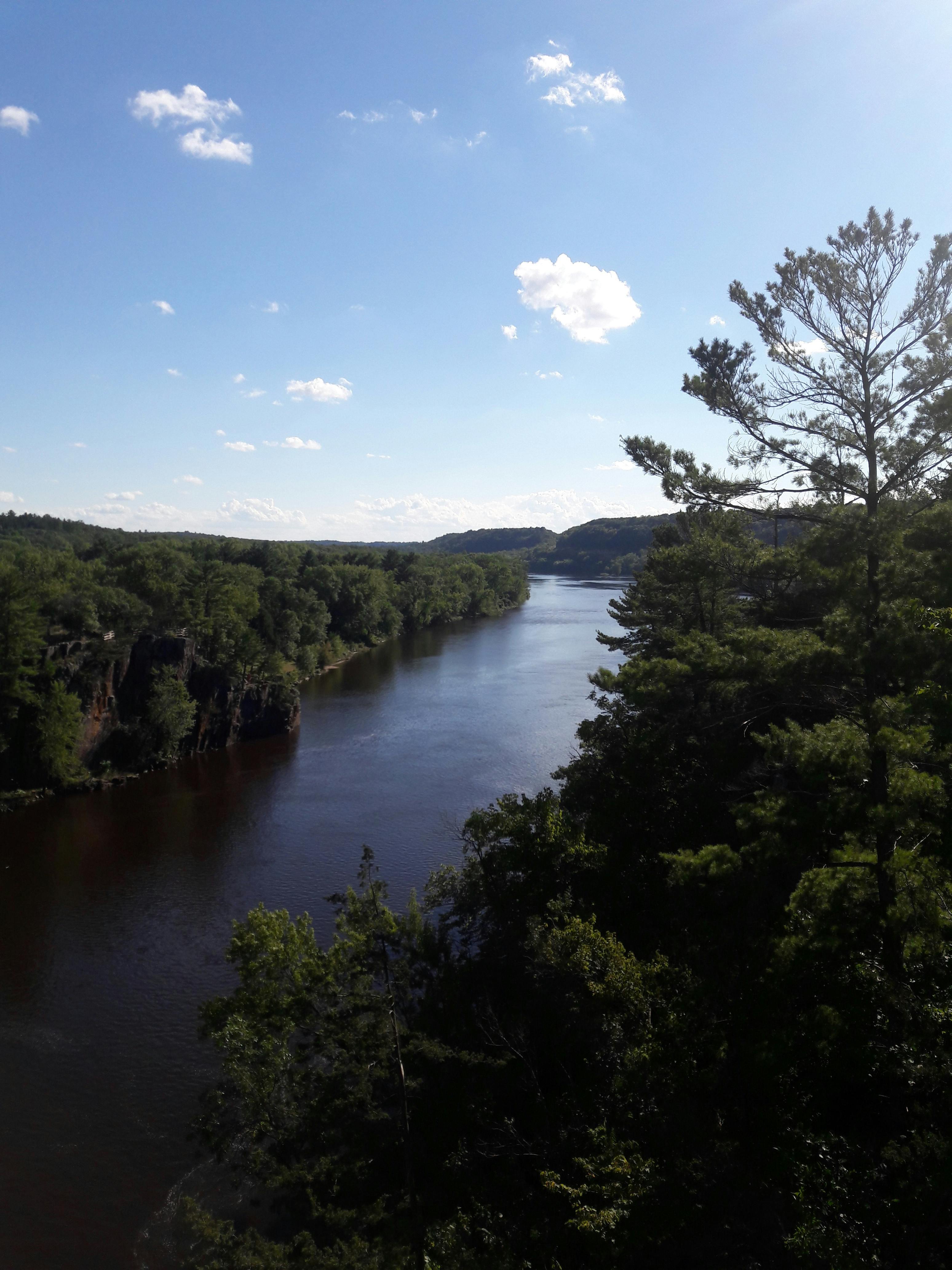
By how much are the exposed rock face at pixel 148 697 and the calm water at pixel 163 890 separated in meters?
1.61

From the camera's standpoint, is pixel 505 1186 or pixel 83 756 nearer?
pixel 505 1186

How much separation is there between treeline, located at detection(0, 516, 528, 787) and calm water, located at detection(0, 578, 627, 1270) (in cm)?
321

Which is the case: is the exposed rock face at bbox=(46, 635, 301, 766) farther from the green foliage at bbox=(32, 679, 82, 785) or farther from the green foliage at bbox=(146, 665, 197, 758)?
the green foliage at bbox=(32, 679, 82, 785)

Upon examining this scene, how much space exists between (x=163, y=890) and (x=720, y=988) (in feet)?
64.4

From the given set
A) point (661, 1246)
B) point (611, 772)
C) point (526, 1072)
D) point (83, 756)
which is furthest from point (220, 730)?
point (661, 1246)

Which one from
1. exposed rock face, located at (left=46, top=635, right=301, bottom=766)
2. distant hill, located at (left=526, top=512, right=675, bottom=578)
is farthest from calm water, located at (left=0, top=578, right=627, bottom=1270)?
distant hill, located at (left=526, top=512, right=675, bottom=578)

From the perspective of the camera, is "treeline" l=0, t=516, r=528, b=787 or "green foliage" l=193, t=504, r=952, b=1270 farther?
"treeline" l=0, t=516, r=528, b=787

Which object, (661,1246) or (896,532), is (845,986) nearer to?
(661,1246)

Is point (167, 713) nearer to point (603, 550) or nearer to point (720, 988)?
point (720, 988)

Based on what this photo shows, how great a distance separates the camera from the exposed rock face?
35.7 m

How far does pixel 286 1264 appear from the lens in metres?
9.53

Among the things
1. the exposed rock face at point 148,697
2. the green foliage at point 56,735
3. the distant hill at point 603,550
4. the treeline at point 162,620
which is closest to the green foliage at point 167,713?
the treeline at point 162,620

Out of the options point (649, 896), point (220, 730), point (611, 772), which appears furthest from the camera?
point (220, 730)

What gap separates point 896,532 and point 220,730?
125 ft
